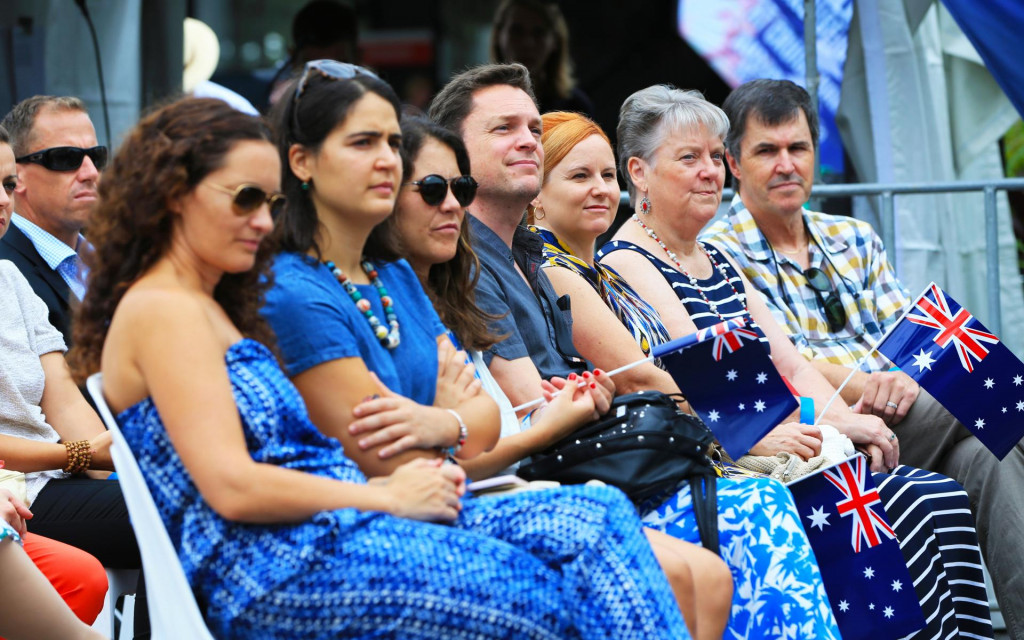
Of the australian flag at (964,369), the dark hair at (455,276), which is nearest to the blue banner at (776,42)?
the australian flag at (964,369)

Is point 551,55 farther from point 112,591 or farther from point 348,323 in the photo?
point 348,323

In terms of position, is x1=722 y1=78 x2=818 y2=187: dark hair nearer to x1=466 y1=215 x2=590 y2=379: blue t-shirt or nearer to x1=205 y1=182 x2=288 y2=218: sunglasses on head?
x1=466 y1=215 x2=590 y2=379: blue t-shirt

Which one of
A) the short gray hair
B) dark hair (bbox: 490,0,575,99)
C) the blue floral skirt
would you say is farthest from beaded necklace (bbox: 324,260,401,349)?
dark hair (bbox: 490,0,575,99)

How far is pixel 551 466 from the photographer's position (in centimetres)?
305

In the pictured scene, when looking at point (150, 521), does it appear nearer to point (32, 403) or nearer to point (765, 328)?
point (32, 403)

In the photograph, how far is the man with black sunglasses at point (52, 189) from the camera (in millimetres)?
3719

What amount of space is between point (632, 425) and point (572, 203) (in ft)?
3.52

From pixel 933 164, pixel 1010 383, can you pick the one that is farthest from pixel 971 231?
pixel 1010 383

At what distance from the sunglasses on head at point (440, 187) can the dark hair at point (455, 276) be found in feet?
0.19

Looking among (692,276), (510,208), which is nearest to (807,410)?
(692,276)

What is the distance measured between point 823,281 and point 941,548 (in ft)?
3.68

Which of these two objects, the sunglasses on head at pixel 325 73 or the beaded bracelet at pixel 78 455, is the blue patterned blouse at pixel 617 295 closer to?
the sunglasses on head at pixel 325 73

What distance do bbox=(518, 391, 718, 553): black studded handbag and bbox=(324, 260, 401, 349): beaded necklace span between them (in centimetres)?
50

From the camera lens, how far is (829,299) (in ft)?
15.3
